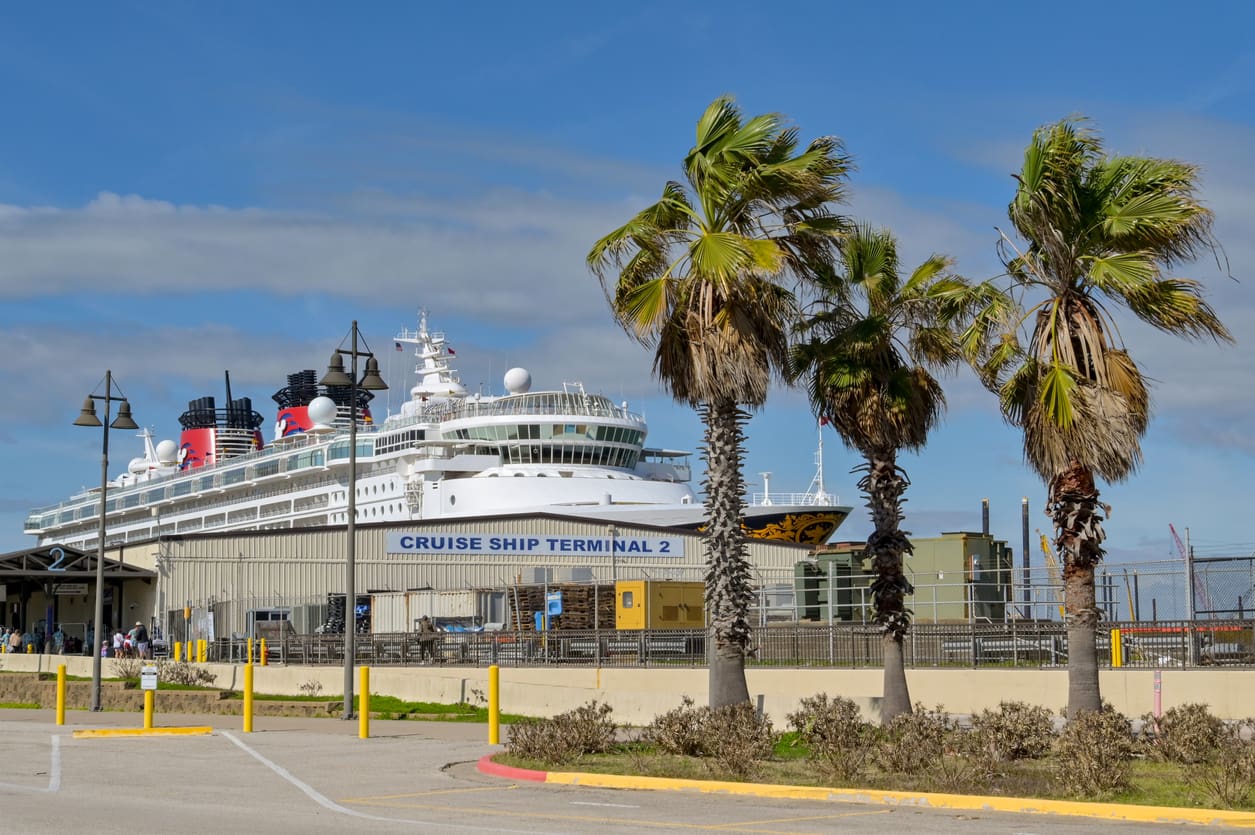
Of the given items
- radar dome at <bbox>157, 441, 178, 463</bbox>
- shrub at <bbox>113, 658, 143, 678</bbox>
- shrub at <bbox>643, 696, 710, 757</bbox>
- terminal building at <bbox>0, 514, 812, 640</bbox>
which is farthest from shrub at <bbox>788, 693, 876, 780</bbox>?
radar dome at <bbox>157, 441, 178, 463</bbox>

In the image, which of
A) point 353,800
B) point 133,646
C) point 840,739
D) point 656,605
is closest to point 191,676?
point 656,605

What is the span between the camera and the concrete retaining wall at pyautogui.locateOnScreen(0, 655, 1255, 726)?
854 inches

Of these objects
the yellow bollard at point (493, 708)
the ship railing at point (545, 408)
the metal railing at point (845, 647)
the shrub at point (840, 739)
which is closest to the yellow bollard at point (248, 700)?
the yellow bollard at point (493, 708)

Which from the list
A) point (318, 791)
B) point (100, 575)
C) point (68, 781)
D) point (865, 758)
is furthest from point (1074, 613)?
point (100, 575)

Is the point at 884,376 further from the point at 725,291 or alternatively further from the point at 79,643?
the point at 79,643

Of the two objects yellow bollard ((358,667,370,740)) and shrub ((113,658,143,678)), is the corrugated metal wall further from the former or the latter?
yellow bollard ((358,667,370,740))

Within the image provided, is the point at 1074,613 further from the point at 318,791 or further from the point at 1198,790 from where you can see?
the point at 318,791

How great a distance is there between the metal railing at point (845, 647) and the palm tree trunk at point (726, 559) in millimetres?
7307

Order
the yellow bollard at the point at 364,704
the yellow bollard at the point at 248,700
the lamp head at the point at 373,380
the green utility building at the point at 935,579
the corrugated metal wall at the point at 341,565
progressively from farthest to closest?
the corrugated metal wall at the point at 341,565
the green utility building at the point at 935,579
the lamp head at the point at 373,380
the yellow bollard at the point at 248,700
the yellow bollard at the point at 364,704

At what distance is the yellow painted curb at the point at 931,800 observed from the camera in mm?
11828

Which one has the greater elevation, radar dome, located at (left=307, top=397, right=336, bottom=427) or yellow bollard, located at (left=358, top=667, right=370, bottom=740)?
radar dome, located at (left=307, top=397, right=336, bottom=427)

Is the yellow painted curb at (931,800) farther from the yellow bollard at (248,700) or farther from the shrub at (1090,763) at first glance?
the yellow bollard at (248,700)

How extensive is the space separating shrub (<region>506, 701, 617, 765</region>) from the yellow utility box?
20921mm

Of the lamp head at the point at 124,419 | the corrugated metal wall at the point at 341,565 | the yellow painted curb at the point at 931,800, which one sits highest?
the lamp head at the point at 124,419
